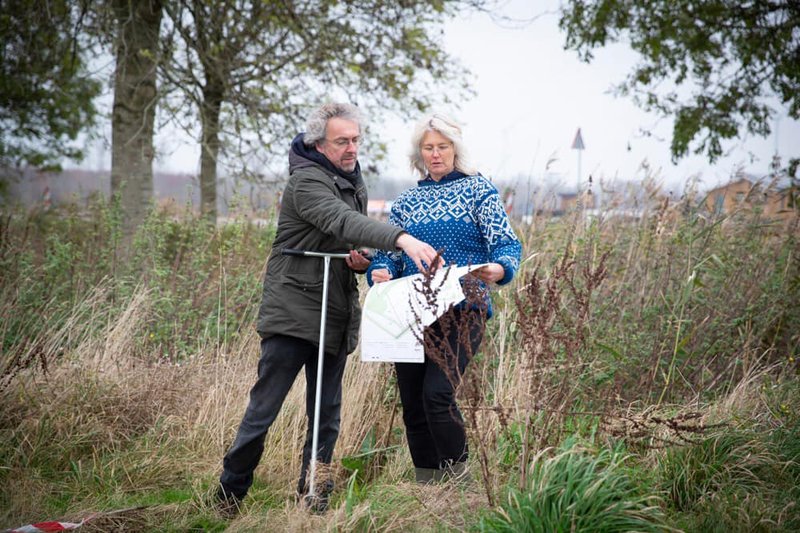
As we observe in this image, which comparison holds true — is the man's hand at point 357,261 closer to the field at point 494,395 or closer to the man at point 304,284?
the man at point 304,284

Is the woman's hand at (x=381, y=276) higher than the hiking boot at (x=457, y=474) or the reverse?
higher

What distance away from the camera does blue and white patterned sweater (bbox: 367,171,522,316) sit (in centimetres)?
367

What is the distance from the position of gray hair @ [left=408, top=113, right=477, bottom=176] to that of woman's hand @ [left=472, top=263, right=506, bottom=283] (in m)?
0.58

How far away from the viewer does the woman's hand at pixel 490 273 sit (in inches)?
136

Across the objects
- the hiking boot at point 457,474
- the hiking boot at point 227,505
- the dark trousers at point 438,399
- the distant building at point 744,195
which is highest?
the distant building at point 744,195

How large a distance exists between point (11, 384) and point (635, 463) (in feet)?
11.6

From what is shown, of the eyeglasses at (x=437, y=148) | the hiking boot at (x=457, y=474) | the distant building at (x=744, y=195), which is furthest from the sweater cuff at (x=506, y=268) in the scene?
the distant building at (x=744, y=195)

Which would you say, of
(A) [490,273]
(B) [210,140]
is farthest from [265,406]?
(B) [210,140]

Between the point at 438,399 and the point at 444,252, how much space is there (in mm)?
684

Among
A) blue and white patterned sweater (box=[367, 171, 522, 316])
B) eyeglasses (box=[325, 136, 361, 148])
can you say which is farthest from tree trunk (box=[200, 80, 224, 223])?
blue and white patterned sweater (box=[367, 171, 522, 316])

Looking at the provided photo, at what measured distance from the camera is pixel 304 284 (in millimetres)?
3684

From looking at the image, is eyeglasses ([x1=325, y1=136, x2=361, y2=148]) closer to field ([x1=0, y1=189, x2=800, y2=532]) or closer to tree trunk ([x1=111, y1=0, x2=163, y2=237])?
field ([x1=0, y1=189, x2=800, y2=532])

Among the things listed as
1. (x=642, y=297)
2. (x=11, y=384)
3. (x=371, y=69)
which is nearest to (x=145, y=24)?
(x=371, y=69)

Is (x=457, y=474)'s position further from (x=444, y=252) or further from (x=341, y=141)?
(x=341, y=141)
